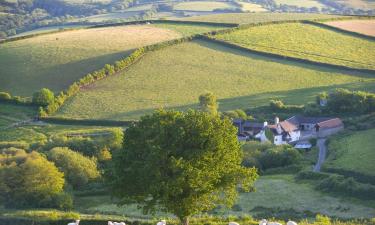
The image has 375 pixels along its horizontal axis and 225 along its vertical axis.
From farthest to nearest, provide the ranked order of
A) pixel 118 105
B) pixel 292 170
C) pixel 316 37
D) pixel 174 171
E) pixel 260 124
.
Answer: pixel 316 37 < pixel 118 105 < pixel 260 124 < pixel 292 170 < pixel 174 171

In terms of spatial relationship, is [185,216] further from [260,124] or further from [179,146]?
[260,124]

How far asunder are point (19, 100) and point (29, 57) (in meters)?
17.1

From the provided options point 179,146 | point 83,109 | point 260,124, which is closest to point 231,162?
point 179,146

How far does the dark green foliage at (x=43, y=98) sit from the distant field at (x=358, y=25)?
5485cm

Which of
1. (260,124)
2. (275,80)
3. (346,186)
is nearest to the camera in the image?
(346,186)

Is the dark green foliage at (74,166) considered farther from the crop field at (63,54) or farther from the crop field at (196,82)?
the crop field at (63,54)

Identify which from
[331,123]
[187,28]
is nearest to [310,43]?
[187,28]

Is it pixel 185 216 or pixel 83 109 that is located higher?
pixel 185 216

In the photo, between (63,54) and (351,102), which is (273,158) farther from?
(63,54)

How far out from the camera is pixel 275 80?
9400 centimetres

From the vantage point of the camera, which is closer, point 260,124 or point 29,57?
point 260,124

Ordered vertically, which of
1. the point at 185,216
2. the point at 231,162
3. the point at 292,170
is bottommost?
the point at 292,170

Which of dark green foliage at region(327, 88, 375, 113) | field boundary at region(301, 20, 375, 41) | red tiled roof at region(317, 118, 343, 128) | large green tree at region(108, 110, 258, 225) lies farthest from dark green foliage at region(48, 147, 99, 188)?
field boundary at region(301, 20, 375, 41)

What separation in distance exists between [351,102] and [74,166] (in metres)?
36.3
